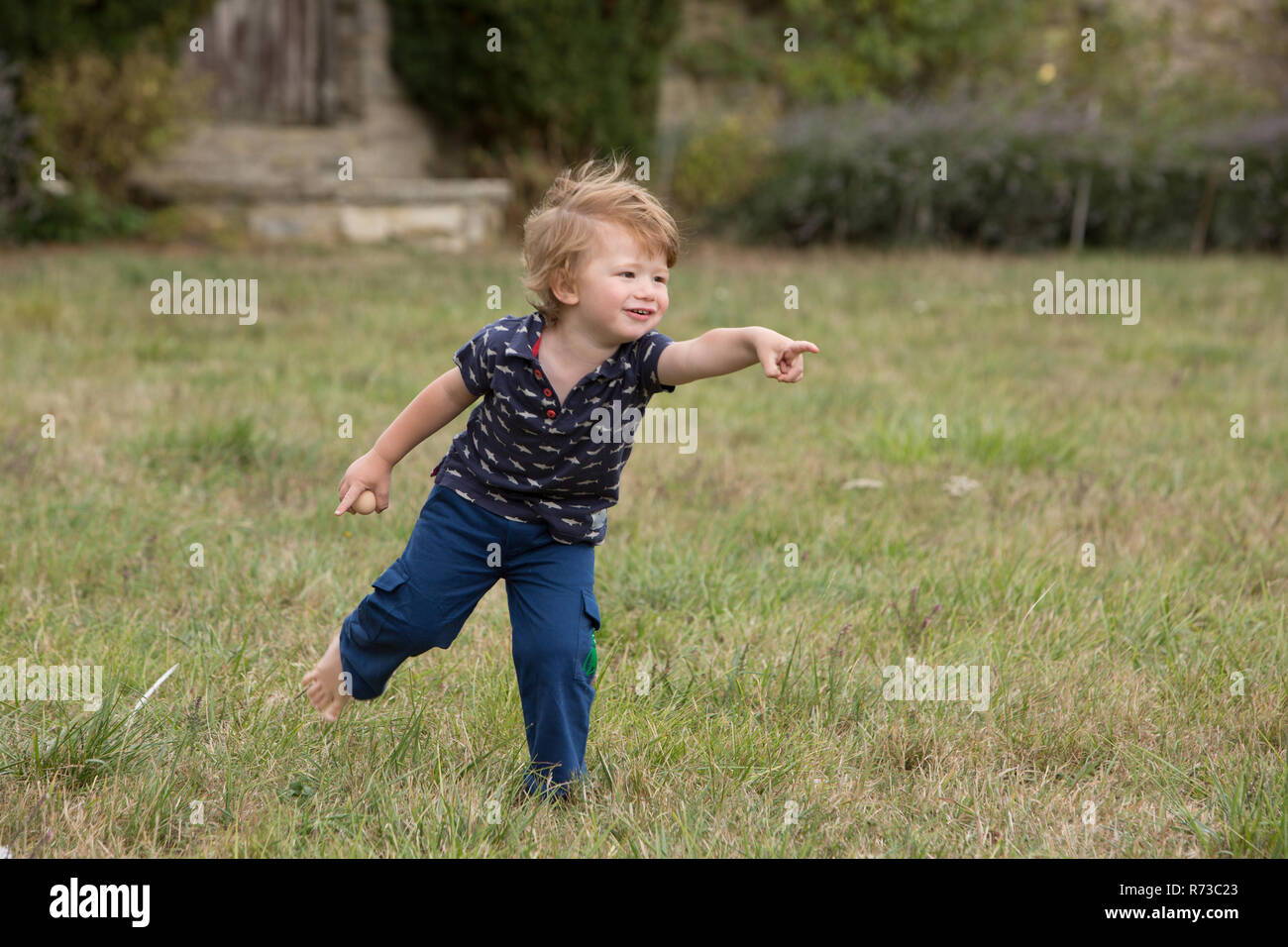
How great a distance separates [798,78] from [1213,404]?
9427 mm

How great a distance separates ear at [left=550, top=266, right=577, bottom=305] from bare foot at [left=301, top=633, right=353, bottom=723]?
0.78m

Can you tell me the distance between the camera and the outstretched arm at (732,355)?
203 cm

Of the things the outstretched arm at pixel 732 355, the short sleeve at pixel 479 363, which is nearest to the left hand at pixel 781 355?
the outstretched arm at pixel 732 355

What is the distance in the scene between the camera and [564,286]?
7.51ft

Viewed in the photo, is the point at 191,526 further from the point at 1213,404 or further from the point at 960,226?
the point at 960,226

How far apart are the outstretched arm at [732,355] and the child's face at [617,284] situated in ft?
0.26

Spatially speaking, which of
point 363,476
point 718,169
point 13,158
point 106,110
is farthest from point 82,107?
point 363,476

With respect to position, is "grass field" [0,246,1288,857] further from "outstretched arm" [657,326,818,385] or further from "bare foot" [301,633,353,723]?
"outstretched arm" [657,326,818,385]

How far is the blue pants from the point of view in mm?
2271

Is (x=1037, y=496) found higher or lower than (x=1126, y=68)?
lower

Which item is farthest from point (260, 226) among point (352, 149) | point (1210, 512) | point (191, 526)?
point (1210, 512)

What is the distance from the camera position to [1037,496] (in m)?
4.24

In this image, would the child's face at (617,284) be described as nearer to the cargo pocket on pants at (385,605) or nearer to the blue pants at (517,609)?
the blue pants at (517,609)

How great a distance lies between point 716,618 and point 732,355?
3.72 feet
